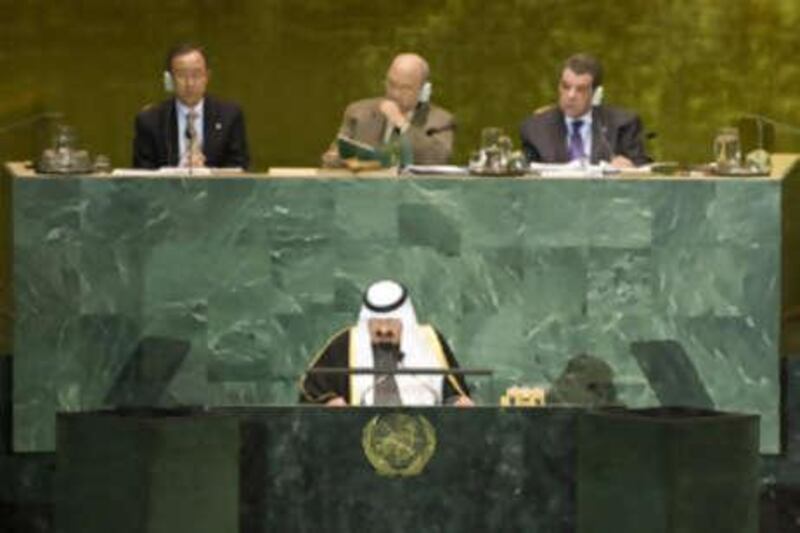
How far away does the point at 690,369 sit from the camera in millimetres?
11641

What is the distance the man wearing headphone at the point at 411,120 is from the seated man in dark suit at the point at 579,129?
1.16 ft

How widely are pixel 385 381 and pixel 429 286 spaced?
47cm

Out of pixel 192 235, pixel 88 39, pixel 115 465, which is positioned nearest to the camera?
pixel 115 465

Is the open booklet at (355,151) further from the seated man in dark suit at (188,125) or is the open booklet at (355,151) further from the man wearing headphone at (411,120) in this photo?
the seated man in dark suit at (188,125)

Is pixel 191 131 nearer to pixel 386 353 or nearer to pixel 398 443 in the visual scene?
pixel 386 353

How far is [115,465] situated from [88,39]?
19.8 ft

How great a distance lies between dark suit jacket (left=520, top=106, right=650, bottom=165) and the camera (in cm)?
1228

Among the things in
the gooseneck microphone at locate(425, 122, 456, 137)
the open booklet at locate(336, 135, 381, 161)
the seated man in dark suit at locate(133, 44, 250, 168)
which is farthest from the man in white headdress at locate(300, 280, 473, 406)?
the seated man in dark suit at locate(133, 44, 250, 168)

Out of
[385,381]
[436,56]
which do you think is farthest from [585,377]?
[436,56]

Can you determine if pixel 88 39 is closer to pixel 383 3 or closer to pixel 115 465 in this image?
pixel 383 3

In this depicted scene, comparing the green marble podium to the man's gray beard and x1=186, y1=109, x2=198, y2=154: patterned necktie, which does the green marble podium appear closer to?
the man's gray beard

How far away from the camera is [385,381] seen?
11.4m

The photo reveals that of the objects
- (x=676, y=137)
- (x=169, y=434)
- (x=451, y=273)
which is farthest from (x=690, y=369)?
(x=676, y=137)

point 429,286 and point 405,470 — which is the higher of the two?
point 429,286
